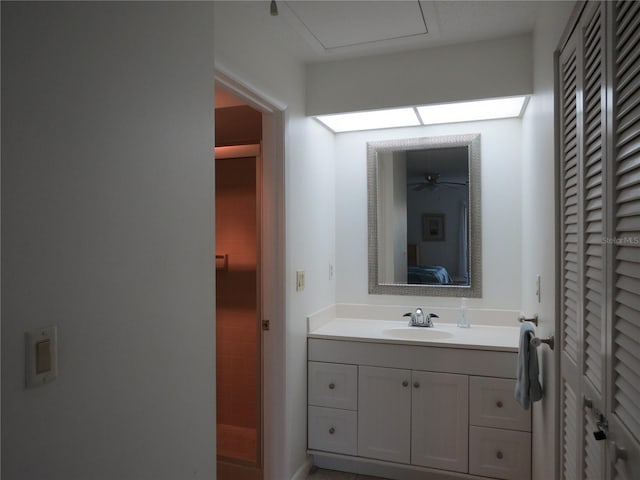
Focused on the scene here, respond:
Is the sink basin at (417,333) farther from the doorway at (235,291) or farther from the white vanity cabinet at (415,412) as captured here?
the doorway at (235,291)

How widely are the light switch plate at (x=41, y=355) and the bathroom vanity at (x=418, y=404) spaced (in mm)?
1774

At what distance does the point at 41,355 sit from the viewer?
83 cm

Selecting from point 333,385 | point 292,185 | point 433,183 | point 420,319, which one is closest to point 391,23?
point 292,185

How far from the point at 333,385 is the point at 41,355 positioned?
74.1 inches

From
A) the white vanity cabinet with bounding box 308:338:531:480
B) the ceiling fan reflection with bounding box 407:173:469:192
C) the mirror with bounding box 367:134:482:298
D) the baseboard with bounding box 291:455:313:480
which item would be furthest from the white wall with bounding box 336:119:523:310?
the baseboard with bounding box 291:455:313:480

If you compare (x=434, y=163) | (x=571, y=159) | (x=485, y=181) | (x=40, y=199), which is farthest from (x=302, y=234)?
(x=40, y=199)

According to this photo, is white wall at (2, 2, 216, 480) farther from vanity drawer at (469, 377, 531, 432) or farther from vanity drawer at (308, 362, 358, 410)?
vanity drawer at (469, 377, 531, 432)

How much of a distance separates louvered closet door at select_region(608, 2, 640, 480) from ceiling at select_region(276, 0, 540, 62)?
1.13 meters

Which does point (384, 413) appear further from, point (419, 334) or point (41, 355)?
point (41, 355)

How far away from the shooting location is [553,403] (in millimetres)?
1648

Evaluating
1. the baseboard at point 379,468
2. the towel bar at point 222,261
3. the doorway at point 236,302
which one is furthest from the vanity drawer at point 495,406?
A: the towel bar at point 222,261

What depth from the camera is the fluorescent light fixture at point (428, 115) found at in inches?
95.9

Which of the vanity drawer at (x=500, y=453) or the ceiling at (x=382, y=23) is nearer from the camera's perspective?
the ceiling at (x=382, y=23)

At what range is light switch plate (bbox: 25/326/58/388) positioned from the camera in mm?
813
